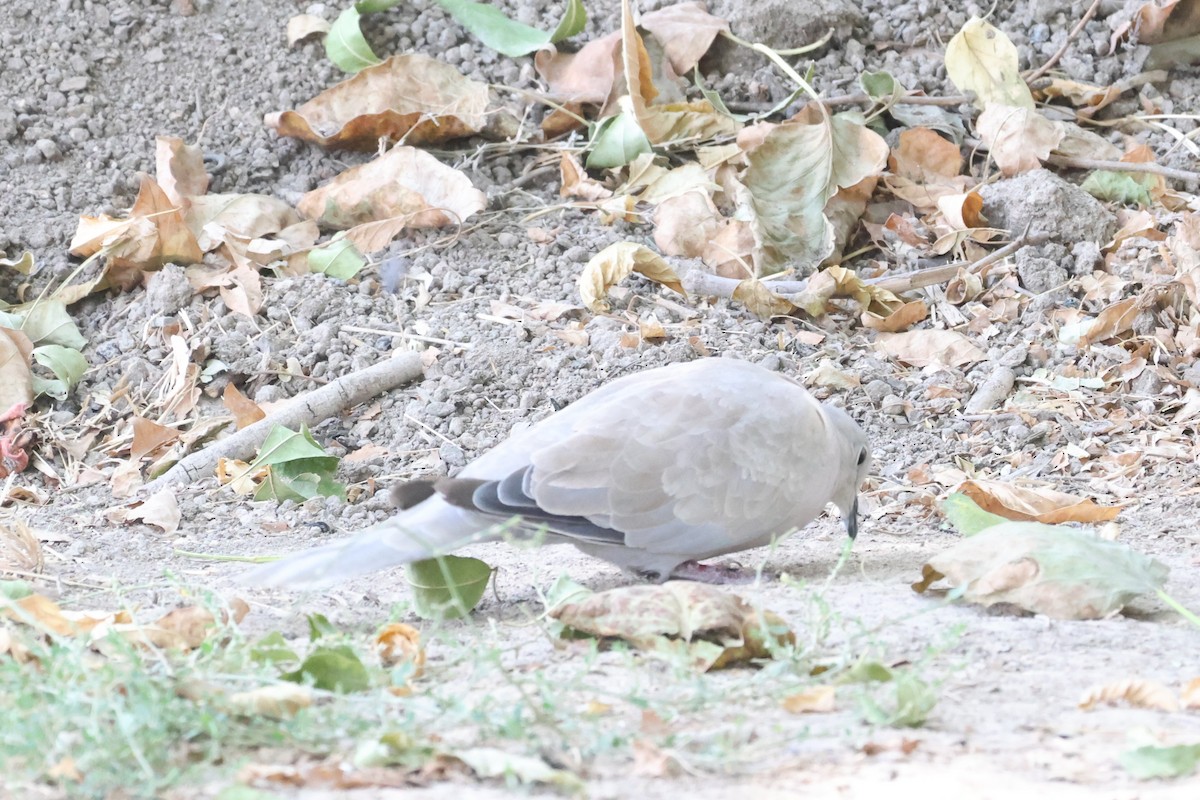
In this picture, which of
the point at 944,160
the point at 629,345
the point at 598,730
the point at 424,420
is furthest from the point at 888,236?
the point at 598,730

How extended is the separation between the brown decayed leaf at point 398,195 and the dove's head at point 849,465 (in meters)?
2.16

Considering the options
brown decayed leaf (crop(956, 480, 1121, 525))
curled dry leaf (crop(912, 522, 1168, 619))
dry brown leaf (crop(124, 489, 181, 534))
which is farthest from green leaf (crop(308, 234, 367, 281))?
curled dry leaf (crop(912, 522, 1168, 619))

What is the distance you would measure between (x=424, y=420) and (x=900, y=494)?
1572 millimetres

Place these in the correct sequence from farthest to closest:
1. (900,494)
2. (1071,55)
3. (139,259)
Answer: (1071,55) → (139,259) → (900,494)

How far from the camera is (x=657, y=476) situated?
3.47 m

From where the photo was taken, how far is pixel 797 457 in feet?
11.8

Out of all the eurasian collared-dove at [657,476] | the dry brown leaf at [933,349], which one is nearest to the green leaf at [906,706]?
the eurasian collared-dove at [657,476]

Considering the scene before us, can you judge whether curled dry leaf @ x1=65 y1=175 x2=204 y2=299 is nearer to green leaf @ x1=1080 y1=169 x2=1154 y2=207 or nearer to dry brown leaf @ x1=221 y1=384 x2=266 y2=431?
dry brown leaf @ x1=221 y1=384 x2=266 y2=431

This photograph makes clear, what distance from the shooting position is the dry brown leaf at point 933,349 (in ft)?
16.8

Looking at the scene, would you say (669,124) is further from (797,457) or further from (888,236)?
(797,457)

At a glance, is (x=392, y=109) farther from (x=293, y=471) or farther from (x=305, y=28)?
(x=293, y=471)

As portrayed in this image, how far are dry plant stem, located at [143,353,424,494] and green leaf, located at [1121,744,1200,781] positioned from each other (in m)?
3.19

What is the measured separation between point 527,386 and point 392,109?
158 cm

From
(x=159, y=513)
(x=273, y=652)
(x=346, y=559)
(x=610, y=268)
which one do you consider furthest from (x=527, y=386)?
(x=273, y=652)
